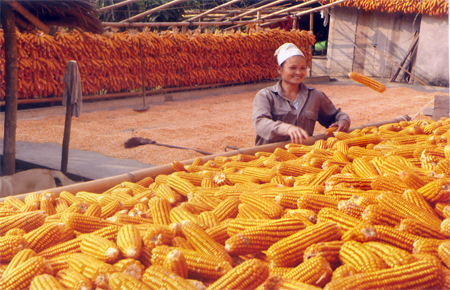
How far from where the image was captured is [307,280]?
1329mm

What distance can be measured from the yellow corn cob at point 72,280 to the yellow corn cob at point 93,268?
2cm

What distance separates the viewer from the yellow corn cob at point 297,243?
1478 mm

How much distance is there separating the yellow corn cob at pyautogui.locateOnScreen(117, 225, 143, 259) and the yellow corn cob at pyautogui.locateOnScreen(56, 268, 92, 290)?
177mm

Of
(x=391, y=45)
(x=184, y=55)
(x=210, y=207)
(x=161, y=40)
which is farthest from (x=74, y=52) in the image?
(x=391, y=45)

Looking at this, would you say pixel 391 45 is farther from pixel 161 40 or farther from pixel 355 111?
pixel 161 40

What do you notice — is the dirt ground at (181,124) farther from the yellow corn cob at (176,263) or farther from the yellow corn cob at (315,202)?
the yellow corn cob at (176,263)

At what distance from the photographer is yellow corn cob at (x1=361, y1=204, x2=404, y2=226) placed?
1.68 meters

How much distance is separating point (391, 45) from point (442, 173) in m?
16.8

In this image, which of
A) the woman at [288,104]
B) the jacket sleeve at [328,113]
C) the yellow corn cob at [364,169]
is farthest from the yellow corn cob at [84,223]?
the jacket sleeve at [328,113]

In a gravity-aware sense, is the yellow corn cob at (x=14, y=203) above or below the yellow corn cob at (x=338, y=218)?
below

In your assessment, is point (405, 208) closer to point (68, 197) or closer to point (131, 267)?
point (131, 267)

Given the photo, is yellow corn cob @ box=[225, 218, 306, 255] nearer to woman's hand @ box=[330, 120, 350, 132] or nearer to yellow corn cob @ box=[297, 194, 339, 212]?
yellow corn cob @ box=[297, 194, 339, 212]

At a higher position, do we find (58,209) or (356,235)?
(356,235)

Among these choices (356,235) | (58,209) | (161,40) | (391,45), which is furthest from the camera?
(391,45)
